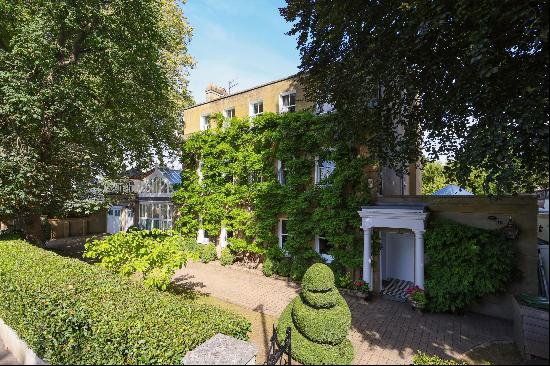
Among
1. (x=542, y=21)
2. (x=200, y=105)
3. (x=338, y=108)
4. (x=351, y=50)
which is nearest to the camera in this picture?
(x=542, y=21)

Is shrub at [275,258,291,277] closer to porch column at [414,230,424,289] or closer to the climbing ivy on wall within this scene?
the climbing ivy on wall

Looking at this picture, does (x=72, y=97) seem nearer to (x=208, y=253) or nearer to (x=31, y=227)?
(x=31, y=227)

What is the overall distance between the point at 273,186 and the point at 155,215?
592 inches

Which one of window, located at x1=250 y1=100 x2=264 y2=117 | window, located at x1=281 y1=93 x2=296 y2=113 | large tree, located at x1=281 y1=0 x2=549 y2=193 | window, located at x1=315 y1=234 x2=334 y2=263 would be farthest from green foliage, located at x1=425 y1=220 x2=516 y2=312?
window, located at x1=250 y1=100 x2=264 y2=117

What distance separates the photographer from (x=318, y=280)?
577cm

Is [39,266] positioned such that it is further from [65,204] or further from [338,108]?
[338,108]

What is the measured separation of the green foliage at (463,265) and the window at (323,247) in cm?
462

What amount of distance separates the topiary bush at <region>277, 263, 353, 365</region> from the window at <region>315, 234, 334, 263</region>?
875cm

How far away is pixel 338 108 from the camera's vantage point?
866cm

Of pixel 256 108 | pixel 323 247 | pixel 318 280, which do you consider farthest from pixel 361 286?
pixel 256 108

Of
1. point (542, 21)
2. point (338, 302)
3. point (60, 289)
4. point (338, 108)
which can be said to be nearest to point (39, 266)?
point (60, 289)

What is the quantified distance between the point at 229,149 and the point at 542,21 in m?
14.7

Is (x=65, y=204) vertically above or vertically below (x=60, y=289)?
above

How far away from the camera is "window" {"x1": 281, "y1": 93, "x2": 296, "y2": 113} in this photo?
1693 cm
